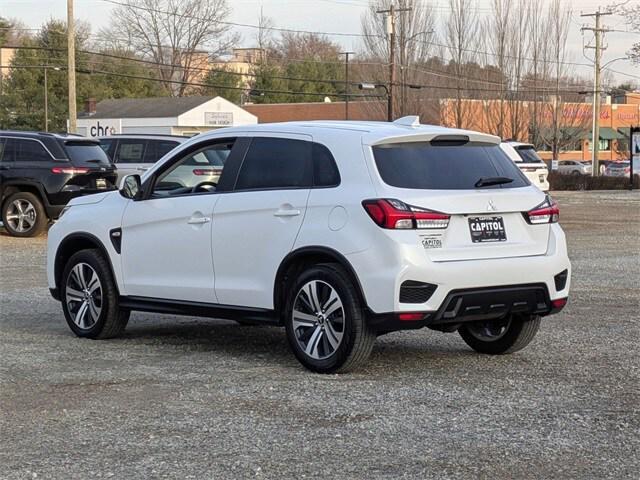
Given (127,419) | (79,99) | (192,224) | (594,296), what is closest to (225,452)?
(127,419)

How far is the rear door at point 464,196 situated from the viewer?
7.46 meters

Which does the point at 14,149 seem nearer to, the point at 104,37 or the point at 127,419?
the point at 127,419

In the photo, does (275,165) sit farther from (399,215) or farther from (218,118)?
(218,118)

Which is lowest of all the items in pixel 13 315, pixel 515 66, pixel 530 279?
pixel 13 315

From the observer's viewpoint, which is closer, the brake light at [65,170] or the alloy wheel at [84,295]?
the alloy wheel at [84,295]

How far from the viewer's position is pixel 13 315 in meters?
10.9

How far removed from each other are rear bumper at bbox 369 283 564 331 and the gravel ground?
0.40 m

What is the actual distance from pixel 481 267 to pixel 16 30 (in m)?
97.6

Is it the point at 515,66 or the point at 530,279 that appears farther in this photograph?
the point at 515,66

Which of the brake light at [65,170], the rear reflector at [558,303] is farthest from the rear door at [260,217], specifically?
the brake light at [65,170]

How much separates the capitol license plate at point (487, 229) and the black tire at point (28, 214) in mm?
13380

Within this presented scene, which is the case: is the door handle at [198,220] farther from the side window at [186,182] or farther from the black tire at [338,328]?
the black tire at [338,328]

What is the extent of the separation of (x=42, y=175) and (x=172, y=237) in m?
11.4

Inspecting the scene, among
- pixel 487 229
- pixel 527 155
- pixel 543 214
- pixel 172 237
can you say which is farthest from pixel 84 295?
pixel 527 155
